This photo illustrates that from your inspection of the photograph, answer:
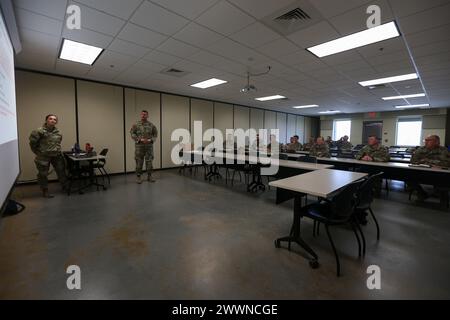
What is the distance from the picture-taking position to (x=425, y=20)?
265cm

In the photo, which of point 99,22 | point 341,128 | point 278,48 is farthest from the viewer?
point 341,128

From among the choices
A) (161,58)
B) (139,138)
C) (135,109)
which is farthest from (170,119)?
(161,58)

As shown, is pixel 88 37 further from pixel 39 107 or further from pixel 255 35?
pixel 39 107

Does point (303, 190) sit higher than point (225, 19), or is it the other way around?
point (225, 19)

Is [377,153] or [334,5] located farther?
[377,153]

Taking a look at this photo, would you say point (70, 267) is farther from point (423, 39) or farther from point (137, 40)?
point (423, 39)

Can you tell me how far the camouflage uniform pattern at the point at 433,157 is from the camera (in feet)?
13.6

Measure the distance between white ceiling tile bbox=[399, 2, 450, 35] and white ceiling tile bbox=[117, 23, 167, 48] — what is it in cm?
335

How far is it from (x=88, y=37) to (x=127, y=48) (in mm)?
585

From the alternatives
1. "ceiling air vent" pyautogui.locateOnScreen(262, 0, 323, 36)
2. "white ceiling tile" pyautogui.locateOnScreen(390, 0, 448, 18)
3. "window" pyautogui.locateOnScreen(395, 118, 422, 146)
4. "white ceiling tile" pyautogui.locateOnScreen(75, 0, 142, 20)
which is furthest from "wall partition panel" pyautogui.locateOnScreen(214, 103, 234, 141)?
"window" pyautogui.locateOnScreen(395, 118, 422, 146)

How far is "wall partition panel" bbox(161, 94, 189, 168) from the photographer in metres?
7.36

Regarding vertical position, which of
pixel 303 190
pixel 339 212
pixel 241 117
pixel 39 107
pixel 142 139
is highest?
pixel 241 117

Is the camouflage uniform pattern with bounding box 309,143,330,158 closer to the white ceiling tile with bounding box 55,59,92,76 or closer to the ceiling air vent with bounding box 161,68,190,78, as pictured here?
the ceiling air vent with bounding box 161,68,190,78
